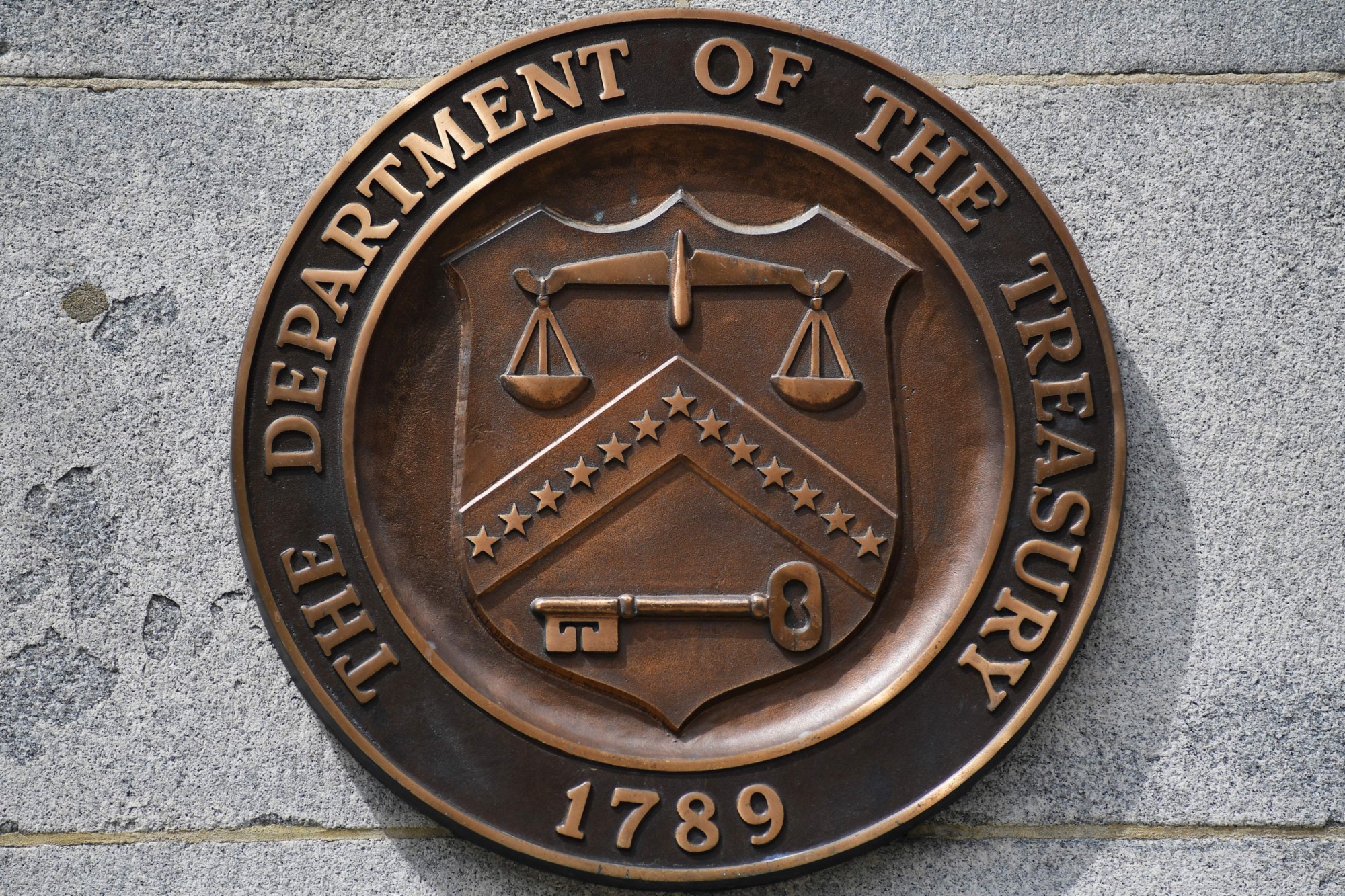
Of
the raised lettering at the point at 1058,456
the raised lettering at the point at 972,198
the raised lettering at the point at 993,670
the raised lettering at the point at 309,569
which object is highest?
the raised lettering at the point at 972,198

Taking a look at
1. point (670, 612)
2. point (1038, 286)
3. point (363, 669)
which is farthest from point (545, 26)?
point (363, 669)

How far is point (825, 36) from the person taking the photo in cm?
253

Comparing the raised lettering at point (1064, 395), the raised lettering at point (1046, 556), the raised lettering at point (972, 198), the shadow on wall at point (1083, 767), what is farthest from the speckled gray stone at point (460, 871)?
the raised lettering at point (972, 198)

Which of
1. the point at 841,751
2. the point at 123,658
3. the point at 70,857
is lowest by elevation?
the point at 70,857

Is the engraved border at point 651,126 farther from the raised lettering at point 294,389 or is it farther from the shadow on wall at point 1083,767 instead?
the shadow on wall at point 1083,767

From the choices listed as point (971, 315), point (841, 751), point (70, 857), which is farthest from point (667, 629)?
point (70, 857)

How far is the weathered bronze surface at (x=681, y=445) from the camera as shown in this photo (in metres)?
2.35

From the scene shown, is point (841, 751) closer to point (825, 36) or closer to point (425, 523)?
point (425, 523)

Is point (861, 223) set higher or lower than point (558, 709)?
higher

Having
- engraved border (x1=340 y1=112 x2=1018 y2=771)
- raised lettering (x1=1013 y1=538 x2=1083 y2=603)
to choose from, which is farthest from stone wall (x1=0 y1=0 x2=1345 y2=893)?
engraved border (x1=340 y1=112 x2=1018 y2=771)

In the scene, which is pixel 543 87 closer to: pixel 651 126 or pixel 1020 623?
pixel 651 126

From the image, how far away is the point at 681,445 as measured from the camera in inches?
97.3

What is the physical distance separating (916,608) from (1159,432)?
69 centimetres

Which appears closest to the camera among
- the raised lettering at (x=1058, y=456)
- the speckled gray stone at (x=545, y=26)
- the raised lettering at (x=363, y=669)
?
the raised lettering at (x=363, y=669)
